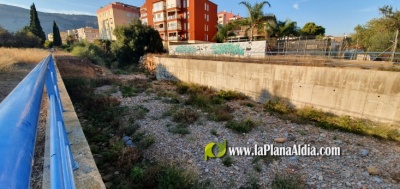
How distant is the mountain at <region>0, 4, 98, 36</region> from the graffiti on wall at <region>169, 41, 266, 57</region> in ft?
516

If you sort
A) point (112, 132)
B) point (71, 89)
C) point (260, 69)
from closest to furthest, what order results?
point (112, 132) → point (71, 89) → point (260, 69)

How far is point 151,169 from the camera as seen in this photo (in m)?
4.05

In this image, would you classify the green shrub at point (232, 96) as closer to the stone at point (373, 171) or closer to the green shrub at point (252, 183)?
the stone at point (373, 171)

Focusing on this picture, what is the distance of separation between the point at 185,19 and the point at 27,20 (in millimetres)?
193467

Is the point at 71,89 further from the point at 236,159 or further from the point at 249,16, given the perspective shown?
the point at 249,16

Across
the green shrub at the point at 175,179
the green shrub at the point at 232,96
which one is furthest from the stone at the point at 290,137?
the green shrub at the point at 232,96

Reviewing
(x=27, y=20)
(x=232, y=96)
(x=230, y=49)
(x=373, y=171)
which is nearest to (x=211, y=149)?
(x=373, y=171)

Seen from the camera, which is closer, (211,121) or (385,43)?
(211,121)

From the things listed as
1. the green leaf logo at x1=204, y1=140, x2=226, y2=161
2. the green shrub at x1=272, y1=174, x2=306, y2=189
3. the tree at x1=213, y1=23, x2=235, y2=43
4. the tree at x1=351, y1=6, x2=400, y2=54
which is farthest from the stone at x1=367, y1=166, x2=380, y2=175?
the tree at x1=213, y1=23, x2=235, y2=43

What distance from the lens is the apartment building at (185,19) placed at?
31.9 metres

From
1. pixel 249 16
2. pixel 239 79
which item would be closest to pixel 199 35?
pixel 249 16

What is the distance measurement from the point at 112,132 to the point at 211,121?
3.74 metres

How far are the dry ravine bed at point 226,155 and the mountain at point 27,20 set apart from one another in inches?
6703

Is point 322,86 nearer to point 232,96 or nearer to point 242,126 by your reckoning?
point 242,126
